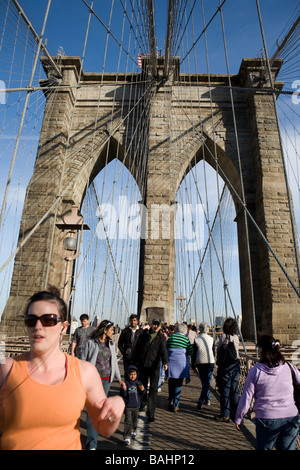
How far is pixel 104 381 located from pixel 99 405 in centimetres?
161

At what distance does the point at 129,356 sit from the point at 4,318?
20.0 ft

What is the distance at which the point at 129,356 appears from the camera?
3139 millimetres

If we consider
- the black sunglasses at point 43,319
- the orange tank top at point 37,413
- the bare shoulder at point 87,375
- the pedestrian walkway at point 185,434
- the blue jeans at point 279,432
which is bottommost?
the pedestrian walkway at point 185,434

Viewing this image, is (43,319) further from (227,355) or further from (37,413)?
(227,355)

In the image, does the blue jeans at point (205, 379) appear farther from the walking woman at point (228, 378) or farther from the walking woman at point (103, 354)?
the walking woman at point (103, 354)

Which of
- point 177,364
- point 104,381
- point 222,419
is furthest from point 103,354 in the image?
point 222,419

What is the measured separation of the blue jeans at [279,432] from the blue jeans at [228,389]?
150 cm

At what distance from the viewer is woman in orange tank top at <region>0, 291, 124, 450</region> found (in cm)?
75

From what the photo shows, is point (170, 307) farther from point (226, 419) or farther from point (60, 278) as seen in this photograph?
point (226, 419)

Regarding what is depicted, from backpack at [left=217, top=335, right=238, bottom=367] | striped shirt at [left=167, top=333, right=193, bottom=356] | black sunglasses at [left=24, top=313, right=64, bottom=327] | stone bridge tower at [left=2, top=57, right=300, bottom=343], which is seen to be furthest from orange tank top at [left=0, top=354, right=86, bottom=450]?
stone bridge tower at [left=2, top=57, right=300, bottom=343]

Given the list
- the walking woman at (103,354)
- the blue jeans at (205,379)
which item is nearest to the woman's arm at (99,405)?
the walking woman at (103,354)

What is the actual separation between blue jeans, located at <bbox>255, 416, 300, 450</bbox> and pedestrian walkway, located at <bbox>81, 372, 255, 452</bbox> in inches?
26.5

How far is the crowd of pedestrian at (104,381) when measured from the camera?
770 mm

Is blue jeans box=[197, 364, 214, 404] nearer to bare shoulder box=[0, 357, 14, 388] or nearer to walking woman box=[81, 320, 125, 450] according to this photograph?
walking woman box=[81, 320, 125, 450]
